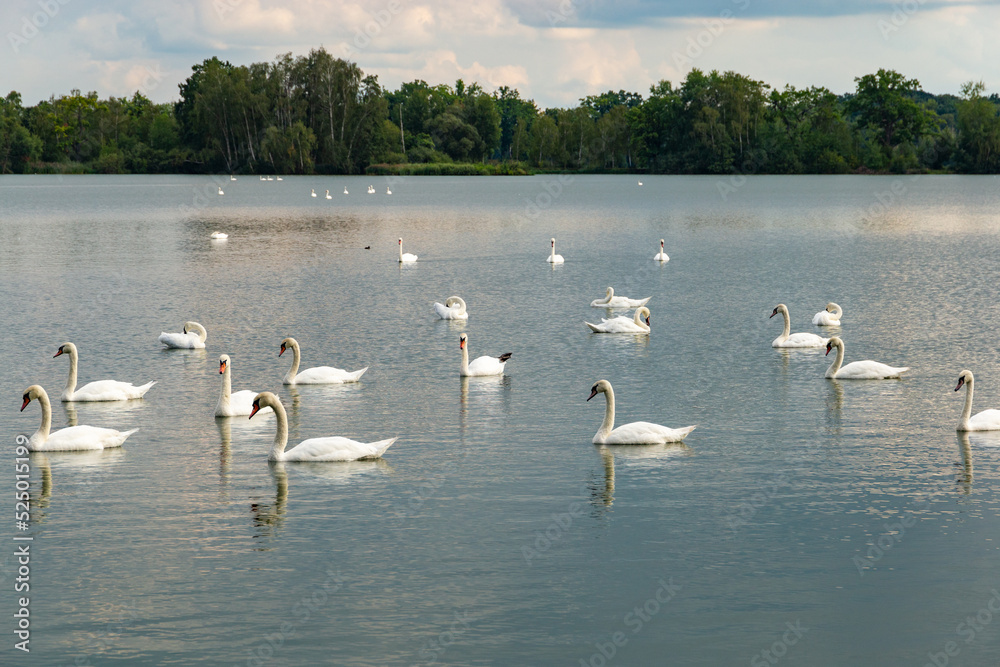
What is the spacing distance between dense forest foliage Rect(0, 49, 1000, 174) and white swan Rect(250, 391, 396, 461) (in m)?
142

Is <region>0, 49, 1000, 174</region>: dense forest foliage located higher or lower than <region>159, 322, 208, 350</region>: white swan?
higher

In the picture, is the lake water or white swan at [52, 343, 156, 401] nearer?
the lake water

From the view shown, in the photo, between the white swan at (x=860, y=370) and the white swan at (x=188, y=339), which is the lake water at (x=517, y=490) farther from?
the white swan at (x=188, y=339)

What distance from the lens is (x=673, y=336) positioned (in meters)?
28.6

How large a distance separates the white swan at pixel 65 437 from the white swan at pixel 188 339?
8895 mm

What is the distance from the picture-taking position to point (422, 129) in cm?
19625

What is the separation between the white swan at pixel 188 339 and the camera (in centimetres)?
2620

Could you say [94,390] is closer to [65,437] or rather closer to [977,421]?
[65,437]

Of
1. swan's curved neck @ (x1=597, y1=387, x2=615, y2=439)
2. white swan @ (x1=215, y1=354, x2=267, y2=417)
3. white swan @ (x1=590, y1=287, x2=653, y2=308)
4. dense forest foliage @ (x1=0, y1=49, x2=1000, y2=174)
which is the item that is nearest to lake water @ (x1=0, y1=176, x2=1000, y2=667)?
swan's curved neck @ (x1=597, y1=387, x2=615, y2=439)

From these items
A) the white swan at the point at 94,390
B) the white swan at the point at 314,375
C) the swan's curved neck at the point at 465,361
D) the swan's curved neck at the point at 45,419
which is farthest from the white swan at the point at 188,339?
the swan's curved neck at the point at 45,419

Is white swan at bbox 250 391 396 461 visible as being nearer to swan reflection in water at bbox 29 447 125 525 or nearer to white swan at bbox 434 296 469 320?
swan reflection in water at bbox 29 447 125 525

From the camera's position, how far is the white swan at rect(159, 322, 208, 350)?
26.2 meters

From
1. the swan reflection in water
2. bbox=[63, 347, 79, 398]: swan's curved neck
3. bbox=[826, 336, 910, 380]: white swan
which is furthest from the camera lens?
bbox=[826, 336, 910, 380]: white swan

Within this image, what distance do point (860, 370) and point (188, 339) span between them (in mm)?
14767
